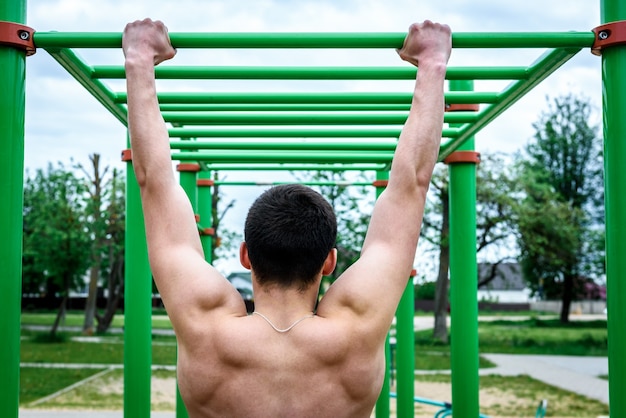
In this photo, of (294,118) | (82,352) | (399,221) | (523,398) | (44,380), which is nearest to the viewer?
(399,221)

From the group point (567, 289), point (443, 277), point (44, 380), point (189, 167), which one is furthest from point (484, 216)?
point (189, 167)

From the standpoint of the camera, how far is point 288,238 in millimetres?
1684

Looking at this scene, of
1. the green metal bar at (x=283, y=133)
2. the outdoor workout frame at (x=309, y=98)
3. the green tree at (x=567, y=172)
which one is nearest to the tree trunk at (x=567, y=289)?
the green tree at (x=567, y=172)

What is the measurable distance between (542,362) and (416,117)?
1783cm

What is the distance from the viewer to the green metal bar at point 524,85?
2197 millimetres

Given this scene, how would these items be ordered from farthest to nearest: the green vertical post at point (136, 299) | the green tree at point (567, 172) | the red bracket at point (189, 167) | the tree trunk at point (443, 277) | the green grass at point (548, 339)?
the green tree at point (567, 172) → the green grass at point (548, 339) → the tree trunk at point (443, 277) → the red bracket at point (189, 167) → the green vertical post at point (136, 299)

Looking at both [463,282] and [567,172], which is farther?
[567,172]

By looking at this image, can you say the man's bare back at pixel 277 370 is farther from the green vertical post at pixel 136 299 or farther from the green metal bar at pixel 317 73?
the green vertical post at pixel 136 299

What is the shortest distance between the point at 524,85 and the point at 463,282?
52.8 inches

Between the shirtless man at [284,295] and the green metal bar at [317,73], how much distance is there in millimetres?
421

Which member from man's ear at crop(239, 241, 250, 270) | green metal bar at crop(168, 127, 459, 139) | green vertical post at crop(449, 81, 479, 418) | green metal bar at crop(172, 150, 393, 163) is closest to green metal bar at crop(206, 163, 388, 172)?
green metal bar at crop(172, 150, 393, 163)

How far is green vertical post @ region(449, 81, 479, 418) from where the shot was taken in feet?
11.1

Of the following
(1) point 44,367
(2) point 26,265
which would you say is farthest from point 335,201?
(2) point 26,265

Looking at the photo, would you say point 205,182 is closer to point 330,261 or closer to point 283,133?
point 283,133
